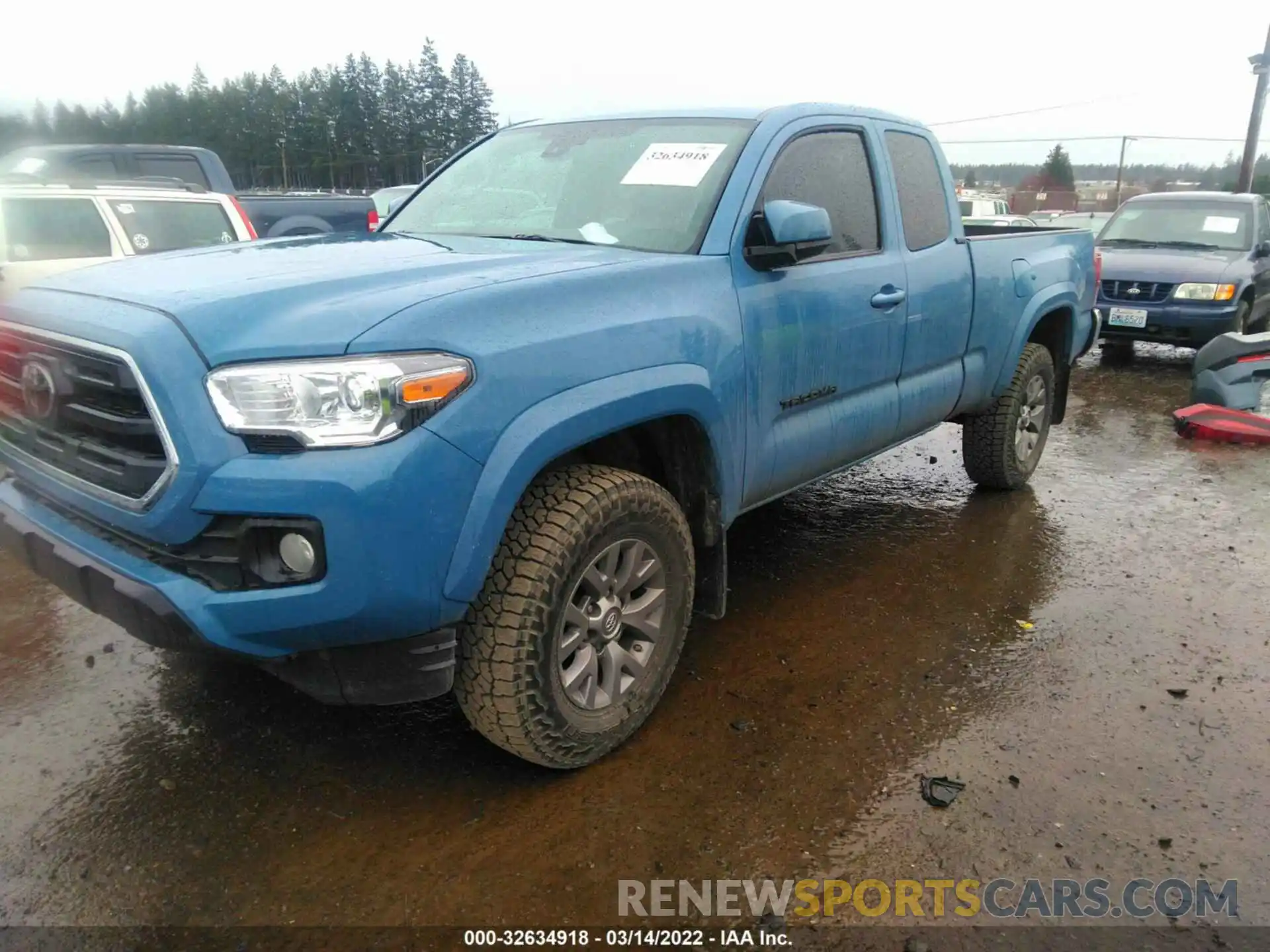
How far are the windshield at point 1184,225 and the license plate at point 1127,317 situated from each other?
1396 millimetres

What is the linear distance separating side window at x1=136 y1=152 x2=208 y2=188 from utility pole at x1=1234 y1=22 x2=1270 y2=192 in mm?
18487

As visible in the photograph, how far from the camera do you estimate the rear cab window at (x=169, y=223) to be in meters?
6.47

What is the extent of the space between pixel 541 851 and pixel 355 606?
860 millimetres

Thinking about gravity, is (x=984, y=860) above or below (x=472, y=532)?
below

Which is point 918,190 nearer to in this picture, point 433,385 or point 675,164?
point 675,164

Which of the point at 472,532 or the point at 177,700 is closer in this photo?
the point at 472,532

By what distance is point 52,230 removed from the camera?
6.17 m

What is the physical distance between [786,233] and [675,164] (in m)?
0.58

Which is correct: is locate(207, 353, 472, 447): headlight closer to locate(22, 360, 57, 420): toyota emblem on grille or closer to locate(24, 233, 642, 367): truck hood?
locate(24, 233, 642, 367): truck hood

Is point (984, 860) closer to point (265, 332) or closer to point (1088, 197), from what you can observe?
point (265, 332)

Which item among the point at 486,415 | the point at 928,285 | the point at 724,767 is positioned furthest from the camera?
A: the point at 928,285

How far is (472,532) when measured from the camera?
7.09 feet

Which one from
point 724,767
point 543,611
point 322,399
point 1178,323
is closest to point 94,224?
point 322,399

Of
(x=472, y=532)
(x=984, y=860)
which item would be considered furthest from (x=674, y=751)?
(x=472, y=532)
